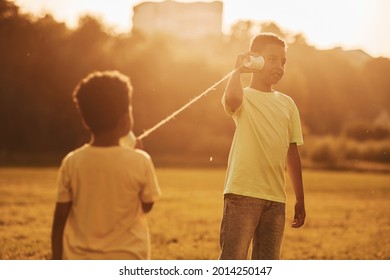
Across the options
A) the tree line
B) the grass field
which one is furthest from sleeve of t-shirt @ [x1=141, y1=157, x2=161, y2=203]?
the tree line

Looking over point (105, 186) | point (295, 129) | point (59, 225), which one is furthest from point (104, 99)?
point (295, 129)

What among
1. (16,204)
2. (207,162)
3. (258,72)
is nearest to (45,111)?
(207,162)

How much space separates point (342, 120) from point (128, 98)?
1664 cm

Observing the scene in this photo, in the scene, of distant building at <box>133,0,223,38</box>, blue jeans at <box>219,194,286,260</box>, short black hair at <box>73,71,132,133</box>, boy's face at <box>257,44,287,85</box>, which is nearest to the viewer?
short black hair at <box>73,71,132,133</box>

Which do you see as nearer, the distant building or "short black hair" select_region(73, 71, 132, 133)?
"short black hair" select_region(73, 71, 132, 133)

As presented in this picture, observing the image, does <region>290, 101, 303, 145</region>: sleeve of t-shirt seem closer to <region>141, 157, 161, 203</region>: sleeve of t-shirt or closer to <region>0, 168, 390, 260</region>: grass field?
<region>141, 157, 161, 203</region>: sleeve of t-shirt

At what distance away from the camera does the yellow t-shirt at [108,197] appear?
229cm

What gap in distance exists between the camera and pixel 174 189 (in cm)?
1105

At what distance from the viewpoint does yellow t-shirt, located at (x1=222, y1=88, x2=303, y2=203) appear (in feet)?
9.66

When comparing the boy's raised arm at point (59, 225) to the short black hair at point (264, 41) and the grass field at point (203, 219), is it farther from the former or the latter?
the grass field at point (203, 219)

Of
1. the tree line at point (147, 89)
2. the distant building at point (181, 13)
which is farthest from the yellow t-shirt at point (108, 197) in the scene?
the tree line at point (147, 89)

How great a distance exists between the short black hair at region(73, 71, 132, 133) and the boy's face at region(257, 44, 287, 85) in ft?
2.93

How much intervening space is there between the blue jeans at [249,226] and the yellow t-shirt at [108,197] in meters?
0.64

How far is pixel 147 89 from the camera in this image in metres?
18.7
